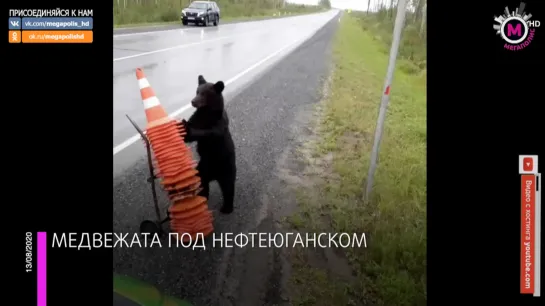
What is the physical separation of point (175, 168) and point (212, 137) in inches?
19.4

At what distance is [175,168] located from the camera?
1880 mm

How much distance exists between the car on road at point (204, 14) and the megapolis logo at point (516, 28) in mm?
4173

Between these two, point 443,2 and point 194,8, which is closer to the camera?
point 443,2

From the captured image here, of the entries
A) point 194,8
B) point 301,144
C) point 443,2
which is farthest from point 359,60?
point 443,2

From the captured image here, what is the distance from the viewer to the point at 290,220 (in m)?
2.41

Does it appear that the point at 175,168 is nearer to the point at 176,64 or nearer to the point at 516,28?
the point at 516,28

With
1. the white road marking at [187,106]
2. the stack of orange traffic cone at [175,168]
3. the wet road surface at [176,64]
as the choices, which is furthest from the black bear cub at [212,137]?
the white road marking at [187,106]

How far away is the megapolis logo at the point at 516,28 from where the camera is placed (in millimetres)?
1251

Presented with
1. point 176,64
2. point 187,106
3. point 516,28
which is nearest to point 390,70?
point 516,28

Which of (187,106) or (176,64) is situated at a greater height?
(176,64)

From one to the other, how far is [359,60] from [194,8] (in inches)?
191

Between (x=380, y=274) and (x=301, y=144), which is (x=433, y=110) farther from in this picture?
(x=301, y=144)

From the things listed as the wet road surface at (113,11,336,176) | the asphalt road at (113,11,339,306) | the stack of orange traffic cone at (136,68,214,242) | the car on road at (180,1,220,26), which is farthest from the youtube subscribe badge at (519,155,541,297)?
the car on road at (180,1,220,26)

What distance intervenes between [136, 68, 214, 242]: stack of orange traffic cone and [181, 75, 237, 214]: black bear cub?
0.67 feet
